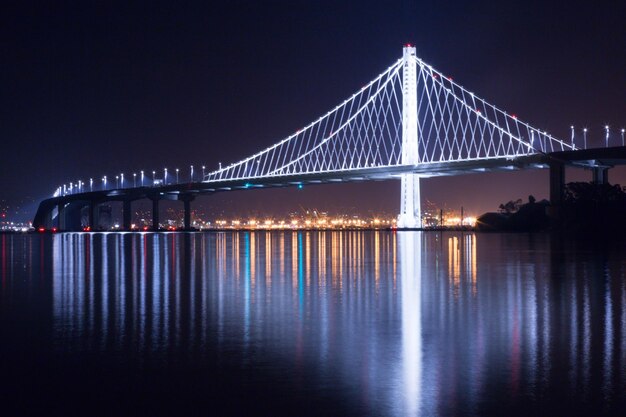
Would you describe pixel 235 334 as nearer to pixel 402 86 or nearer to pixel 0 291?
pixel 0 291

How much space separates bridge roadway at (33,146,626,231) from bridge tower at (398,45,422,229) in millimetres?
1228

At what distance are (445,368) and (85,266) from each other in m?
15.9

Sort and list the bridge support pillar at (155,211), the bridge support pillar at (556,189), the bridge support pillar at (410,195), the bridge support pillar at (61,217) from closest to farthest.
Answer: the bridge support pillar at (556,189), the bridge support pillar at (410,195), the bridge support pillar at (155,211), the bridge support pillar at (61,217)

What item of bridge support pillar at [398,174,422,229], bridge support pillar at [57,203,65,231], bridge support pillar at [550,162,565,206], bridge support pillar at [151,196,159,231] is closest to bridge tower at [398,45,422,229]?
bridge support pillar at [398,174,422,229]

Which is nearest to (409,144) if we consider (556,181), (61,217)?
(556,181)

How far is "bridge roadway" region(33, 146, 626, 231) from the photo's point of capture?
52.4m

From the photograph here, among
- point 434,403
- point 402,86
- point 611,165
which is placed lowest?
point 434,403

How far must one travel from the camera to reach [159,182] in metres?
94.8

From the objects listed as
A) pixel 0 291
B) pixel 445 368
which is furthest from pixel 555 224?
pixel 445 368

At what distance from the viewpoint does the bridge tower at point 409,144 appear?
61.4 metres

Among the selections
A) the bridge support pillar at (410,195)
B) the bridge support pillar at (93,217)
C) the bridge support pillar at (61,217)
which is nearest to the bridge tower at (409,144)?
the bridge support pillar at (410,195)

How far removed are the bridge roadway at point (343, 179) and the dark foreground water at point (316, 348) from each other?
129ft

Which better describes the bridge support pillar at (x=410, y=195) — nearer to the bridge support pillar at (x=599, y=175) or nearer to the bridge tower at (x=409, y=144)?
the bridge tower at (x=409, y=144)

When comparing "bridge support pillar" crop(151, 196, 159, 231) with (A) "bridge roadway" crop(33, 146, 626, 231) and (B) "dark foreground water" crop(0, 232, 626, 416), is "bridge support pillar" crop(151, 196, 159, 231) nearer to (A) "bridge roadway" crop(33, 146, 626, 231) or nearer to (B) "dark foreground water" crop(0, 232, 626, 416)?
(A) "bridge roadway" crop(33, 146, 626, 231)
